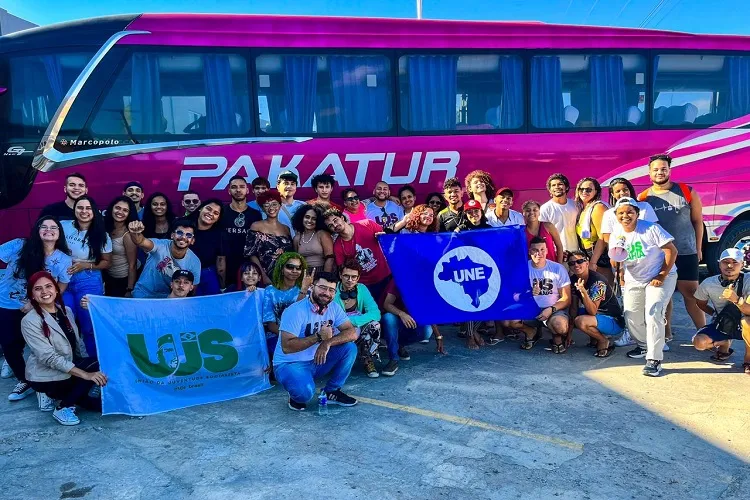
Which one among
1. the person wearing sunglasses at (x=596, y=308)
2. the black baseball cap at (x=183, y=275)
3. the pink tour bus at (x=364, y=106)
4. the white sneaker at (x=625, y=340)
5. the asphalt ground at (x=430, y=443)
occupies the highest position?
the pink tour bus at (x=364, y=106)

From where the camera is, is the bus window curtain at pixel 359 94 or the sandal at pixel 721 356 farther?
the bus window curtain at pixel 359 94

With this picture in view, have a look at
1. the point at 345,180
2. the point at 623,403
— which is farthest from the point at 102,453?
the point at 345,180

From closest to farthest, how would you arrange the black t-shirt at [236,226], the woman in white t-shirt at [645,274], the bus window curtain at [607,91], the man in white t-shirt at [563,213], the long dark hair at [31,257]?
the long dark hair at [31,257] < the woman in white t-shirt at [645,274] < the black t-shirt at [236,226] < the man in white t-shirt at [563,213] < the bus window curtain at [607,91]

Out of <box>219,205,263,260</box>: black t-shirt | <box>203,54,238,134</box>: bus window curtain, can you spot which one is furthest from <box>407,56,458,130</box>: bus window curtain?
<box>219,205,263,260</box>: black t-shirt

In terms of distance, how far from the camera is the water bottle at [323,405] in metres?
4.52

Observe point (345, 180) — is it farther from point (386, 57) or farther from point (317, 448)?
point (317, 448)

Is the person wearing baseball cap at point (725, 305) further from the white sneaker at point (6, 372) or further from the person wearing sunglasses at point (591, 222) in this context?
the white sneaker at point (6, 372)

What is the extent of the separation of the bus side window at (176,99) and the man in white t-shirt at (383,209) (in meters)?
1.89

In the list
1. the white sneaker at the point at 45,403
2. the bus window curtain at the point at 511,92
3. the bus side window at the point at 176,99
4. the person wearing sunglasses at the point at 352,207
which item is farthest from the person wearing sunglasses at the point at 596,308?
the white sneaker at the point at 45,403

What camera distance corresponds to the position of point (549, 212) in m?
6.66

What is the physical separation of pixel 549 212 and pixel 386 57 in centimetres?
306

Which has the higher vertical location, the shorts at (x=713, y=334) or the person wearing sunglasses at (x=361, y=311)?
the person wearing sunglasses at (x=361, y=311)

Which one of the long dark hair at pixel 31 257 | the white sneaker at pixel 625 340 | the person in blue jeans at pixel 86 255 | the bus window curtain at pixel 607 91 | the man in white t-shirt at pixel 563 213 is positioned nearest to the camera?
the long dark hair at pixel 31 257

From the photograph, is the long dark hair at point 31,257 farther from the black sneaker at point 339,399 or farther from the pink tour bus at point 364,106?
the black sneaker at point 339,399
